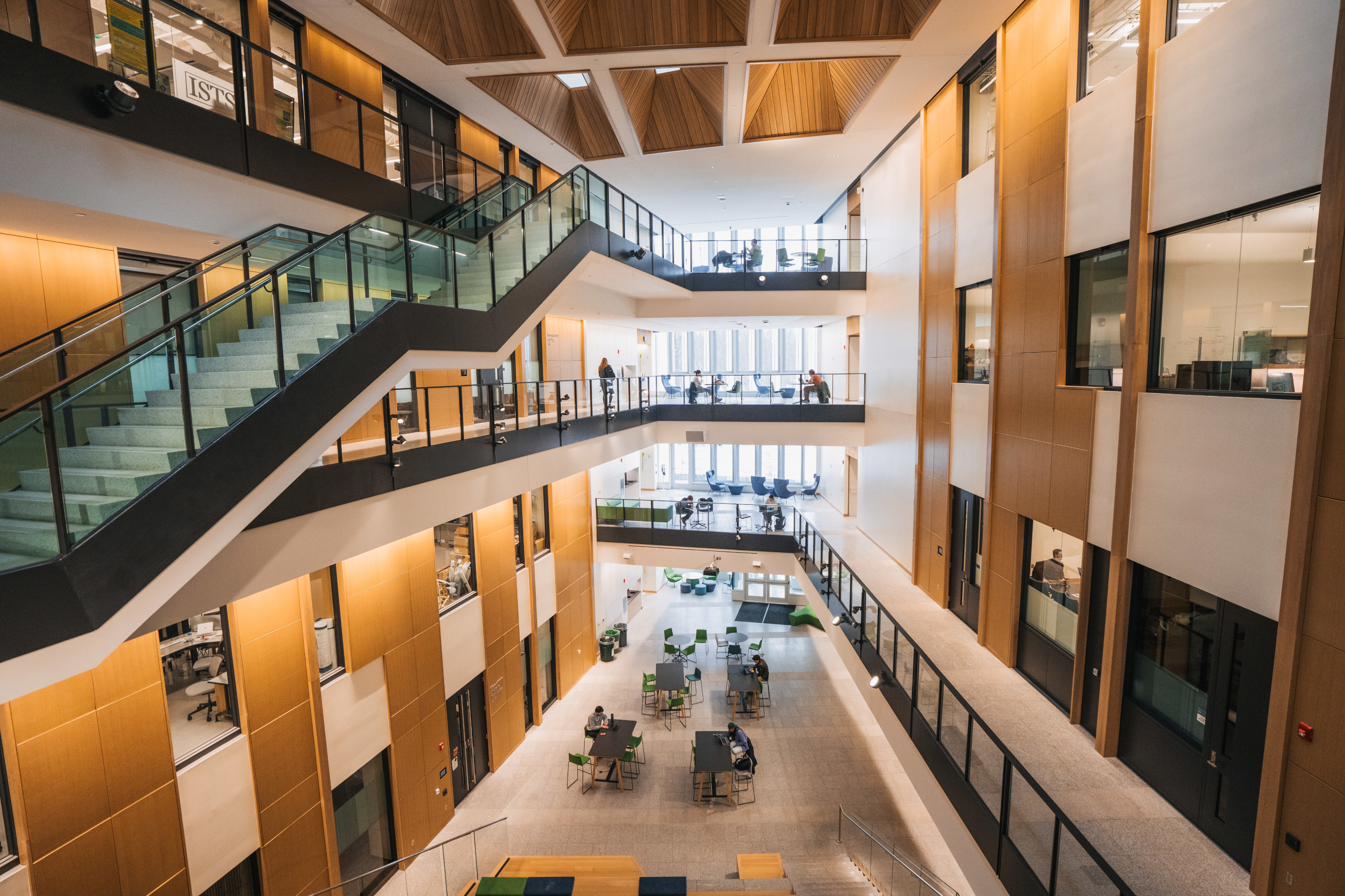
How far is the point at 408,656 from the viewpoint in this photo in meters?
9.02

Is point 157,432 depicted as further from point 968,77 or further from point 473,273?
point 968,77

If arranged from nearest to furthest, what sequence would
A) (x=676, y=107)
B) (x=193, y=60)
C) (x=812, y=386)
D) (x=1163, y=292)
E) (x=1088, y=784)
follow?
1. (x=193, y=60)
2. (x=1163, y=292)
3. (x=1088, y=784)
4. (x=676, y=107)
5. (x=812, y=386)

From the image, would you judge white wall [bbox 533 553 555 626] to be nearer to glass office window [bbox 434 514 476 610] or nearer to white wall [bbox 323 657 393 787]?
glass office window [bbox 434 514 476 610]

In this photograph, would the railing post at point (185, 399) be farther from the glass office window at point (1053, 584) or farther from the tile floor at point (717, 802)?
the tile floor at point (717, 802)

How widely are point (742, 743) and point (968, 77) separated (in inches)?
458

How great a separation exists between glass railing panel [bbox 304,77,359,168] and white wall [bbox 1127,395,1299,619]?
8065 mm

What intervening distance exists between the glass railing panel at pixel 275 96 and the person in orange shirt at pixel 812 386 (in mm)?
11267

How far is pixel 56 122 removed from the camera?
3.95m

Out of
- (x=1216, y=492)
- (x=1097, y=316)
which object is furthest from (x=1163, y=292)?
(x=1216, y=492)

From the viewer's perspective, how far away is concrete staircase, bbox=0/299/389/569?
300 cm

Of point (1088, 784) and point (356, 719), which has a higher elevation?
point (1088, 784)

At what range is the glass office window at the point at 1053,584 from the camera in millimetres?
6539

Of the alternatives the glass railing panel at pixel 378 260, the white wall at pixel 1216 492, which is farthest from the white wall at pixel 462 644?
the white wall at pixel 1216 492

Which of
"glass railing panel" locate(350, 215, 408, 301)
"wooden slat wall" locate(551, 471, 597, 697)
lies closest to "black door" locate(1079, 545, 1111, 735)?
"glass railing panel" locate(350, 215, 408, 301)
